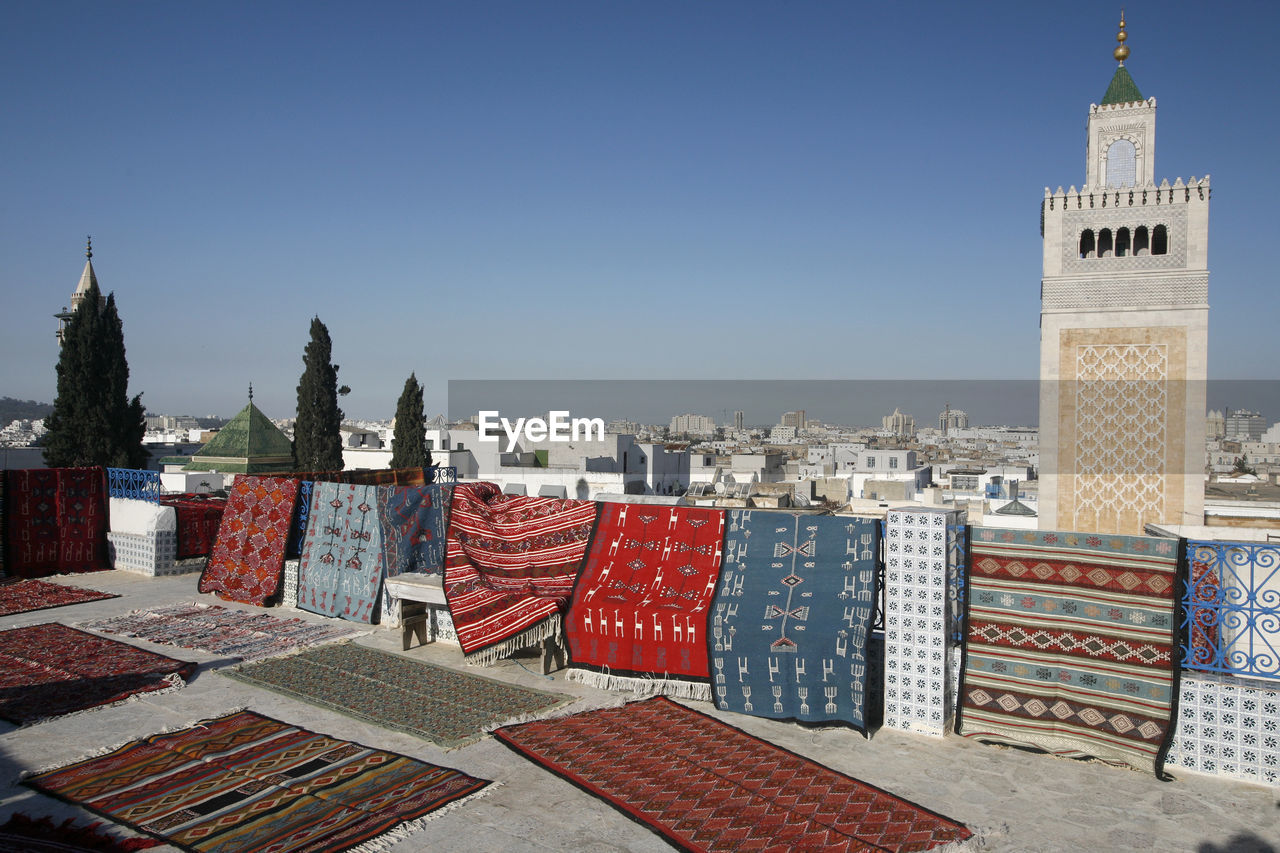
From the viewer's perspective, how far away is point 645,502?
19.7ft

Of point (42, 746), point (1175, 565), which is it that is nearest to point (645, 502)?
point (1175, 565)

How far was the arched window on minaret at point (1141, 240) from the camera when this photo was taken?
11836mm

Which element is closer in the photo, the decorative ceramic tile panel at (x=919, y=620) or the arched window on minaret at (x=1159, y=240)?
the decorative ceramic tile panel at (x=919, y=620)

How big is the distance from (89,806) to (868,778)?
3.46 meters

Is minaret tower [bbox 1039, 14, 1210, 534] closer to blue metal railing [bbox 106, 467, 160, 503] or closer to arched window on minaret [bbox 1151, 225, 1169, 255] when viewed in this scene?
arched window on minaret [bbox 1151, 225, 1169, 255]

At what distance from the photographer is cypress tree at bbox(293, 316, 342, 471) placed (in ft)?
65.7

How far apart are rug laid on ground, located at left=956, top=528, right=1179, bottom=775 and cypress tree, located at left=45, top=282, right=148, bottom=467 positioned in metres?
18.6

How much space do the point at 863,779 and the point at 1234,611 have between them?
197 centimetres

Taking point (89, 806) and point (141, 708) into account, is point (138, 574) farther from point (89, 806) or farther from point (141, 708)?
point (89, 806)

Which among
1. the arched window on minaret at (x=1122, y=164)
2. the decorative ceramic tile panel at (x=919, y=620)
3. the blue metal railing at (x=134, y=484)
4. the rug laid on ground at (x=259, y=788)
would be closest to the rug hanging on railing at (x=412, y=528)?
the rug laid on ground at (x=259, y=788)

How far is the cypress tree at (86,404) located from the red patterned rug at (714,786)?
17.0 metres

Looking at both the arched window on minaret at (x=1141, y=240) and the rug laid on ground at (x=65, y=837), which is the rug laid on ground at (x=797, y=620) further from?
the arched window on minaret at (x=1141, y=240)

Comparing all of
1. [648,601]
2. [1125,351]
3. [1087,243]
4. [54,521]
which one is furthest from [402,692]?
[1087,243]

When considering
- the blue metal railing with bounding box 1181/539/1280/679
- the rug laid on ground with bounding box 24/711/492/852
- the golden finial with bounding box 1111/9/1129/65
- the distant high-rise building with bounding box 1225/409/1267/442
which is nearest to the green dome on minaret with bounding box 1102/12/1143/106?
the golden finial with bounding box 1111/9/1129/65
